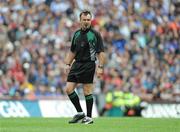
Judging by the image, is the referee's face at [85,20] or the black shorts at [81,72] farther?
the black shorts at [81,72]

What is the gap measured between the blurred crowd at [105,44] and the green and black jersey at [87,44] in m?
9.02

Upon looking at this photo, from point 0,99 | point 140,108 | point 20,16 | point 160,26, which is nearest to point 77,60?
point 0,99

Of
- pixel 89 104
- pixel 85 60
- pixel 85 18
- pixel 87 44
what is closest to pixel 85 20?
pixel 85 18

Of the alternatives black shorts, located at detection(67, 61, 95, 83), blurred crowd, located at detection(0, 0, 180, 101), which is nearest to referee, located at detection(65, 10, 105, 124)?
black shorts, located at detection(67, 61, 95, 83)

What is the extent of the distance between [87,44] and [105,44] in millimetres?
14048

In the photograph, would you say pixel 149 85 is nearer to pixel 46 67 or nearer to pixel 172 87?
pixel 172 87

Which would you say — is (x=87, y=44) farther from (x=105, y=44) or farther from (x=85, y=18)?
(x=105, y=44)

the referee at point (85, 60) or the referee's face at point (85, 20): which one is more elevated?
the referee's face at point (85, 20)

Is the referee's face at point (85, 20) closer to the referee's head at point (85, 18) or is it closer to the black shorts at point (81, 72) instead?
the referee's head at point (85, 18)

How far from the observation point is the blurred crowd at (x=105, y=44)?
86.8 ft

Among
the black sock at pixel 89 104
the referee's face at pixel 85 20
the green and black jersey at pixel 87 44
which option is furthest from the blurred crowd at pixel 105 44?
the referee's face at pixel 85 20

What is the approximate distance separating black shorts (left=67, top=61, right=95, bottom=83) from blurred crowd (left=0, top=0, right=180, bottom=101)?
349 inches

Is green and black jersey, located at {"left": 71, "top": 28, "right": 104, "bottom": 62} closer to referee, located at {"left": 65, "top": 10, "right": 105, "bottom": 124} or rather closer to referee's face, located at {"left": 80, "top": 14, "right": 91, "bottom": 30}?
referee, located at {"left": 65, "top": 10, "right": 105, "bottom": 124}

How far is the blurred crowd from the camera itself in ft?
86.8
